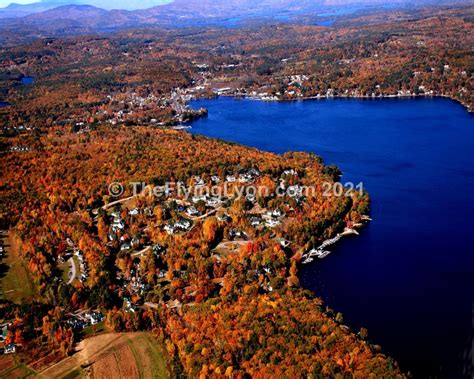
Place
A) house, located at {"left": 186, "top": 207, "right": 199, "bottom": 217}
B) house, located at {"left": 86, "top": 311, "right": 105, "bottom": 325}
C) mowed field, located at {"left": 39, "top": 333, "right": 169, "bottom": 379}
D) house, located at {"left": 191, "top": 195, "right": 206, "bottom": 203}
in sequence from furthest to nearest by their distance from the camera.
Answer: house, located at {"left": 191, "top": 195, "right": 206, "bottom": 203}
house, located at {"left": 186, "top": 207, "right": 199, "bottom": 217}
house, located at {"left": 86, "top": 311, "right": 105, "bottom": 325}
mowed field, located at {"left": 39, "top": 333, "right": 169, "bottom": 379}

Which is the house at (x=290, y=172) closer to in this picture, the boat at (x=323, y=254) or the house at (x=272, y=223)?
the house at (x=272, y=223)

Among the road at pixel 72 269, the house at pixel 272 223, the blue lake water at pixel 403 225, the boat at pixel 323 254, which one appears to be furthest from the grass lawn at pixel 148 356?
the house at pixel 272 223

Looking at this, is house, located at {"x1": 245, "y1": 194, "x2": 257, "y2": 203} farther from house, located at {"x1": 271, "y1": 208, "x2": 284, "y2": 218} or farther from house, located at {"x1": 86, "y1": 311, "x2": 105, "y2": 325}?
house, located at {"x1": 86, "y1": 311, "x2": 105, "y2": 325}

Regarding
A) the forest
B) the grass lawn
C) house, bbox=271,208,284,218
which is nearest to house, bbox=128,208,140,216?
the forest

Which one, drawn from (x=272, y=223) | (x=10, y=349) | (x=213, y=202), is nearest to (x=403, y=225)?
(x=272, y=223)

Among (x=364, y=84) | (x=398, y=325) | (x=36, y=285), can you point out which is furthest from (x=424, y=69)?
(x=36, y=285)

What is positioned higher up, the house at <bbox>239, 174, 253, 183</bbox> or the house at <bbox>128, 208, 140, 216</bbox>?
the house at <bbox>239, 174, 253, 183</bbox>
